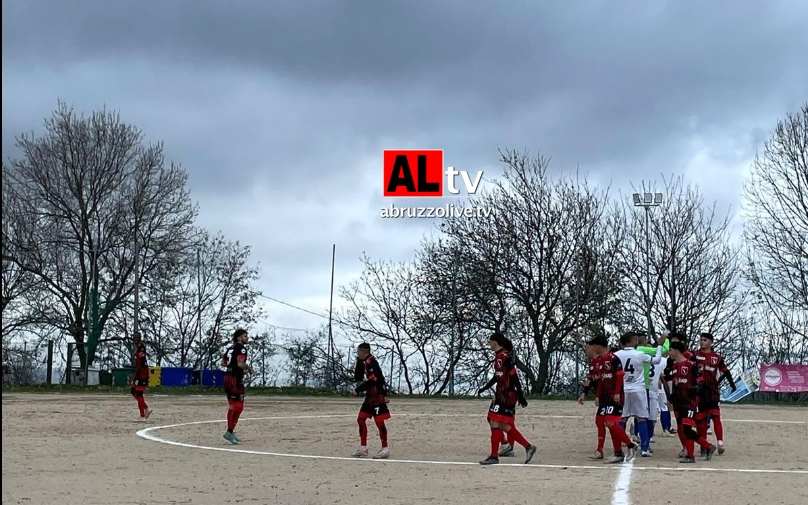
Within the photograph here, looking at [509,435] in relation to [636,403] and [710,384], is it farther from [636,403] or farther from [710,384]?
[710,384]

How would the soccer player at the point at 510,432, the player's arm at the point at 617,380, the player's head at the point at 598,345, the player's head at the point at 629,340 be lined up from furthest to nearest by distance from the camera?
1. the player's head at the point at 629,340
2. the player's head at the point at 598,345
3. the player's arm at the point at 617,380
4. the soccer player at the point at 510,432

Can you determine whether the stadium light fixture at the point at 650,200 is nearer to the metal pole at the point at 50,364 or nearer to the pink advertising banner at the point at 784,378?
the pink advertising banner at the point at 784,378

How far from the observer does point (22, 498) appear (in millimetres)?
10742

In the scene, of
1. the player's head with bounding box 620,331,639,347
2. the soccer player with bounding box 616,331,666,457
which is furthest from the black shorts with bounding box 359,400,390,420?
the player's head with bounding box 620,331,639,347

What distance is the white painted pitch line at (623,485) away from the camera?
411 inches

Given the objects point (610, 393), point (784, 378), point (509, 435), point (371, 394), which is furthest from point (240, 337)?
point (784, 378)

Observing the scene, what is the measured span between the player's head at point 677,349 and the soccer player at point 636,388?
443 millimetres

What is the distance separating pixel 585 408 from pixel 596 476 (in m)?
15.6

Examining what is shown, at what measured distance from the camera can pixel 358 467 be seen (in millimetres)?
13852

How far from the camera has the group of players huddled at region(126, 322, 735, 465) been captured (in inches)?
552

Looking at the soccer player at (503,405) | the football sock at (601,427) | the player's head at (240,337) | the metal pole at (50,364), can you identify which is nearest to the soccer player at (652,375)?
the football sock at (601,427)

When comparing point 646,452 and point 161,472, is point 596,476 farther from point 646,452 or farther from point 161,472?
point 161,472

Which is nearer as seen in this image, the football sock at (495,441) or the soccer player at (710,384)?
the football sock at (495,441)

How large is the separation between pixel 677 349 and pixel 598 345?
4.29 ft
